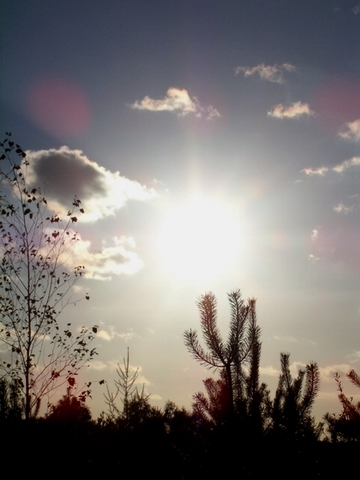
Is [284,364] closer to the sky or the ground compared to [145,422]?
closer to the sky

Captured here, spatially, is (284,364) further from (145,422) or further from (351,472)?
(145,422)

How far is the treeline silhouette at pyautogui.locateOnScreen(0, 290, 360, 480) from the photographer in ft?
16.4

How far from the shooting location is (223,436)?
4957 millimetres

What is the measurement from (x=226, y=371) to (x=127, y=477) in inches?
125

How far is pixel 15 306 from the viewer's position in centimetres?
1112

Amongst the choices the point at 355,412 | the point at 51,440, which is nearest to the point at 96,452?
the point at 51,440

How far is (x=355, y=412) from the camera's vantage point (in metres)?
7.63

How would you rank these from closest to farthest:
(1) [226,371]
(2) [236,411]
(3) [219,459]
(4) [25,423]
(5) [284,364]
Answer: (3) [219,459] → (2) [236,411] → (1) [226,371] → (5) [284,364] → (4) [25,423]

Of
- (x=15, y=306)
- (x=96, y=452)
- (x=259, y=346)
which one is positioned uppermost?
(x=15, y=306)

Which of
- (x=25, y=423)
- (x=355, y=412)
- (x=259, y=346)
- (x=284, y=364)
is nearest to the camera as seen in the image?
(x=259, y=346)

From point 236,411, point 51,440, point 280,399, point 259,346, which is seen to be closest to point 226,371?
point 236,411

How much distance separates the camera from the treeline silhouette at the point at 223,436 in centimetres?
498

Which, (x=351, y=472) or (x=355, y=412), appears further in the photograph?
(x=355, y=412)

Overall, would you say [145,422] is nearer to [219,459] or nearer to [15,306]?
[219,459]
